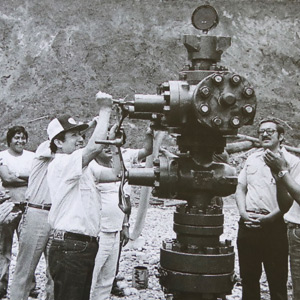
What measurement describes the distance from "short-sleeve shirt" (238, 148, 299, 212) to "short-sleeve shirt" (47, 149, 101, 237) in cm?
189

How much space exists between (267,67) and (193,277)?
67.7ft

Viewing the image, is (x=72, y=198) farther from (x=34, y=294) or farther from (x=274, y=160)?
(x=34, y=294)

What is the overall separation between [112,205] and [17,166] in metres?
1.61

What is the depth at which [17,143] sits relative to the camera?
6.97 m

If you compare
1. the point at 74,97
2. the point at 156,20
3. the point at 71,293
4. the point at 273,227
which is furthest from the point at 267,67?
the point at 71,293

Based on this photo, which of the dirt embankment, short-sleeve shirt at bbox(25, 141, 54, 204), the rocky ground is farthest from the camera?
the dirt embankment

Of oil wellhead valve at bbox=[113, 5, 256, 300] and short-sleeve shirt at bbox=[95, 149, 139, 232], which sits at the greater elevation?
short-sleeve shirt at bbox=[95, 149, 139, 232]

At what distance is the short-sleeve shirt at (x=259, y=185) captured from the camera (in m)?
5.49

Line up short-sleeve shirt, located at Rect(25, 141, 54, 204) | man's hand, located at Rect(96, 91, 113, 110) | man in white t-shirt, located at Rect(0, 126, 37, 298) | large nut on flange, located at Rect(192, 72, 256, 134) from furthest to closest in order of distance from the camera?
man in white t-shirt, located at Rect(0, 126, 37, 298) → short-sleeve shirt, located at Rect(25, 141, 54, 204) → man's hand, located at Rect(96, 91, 113, 110) → large nut on flange, located at Rect(192, 72, 256, 134)

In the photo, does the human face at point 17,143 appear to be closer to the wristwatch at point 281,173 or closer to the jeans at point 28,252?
the jeans at point 28,252

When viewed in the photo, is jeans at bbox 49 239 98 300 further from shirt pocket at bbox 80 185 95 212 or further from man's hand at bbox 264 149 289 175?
man's hand at bbox 264 149 289 175

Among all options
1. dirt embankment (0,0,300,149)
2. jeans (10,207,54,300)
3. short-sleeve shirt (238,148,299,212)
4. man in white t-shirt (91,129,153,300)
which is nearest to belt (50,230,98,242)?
man in white t-shirt (91,129,153,300)

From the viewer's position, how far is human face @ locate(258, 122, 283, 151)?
5387 mm

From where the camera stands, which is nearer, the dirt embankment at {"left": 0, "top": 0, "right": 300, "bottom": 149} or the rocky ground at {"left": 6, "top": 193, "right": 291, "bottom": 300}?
the rocky ground at {"left": 6, "top": 193, "right": 291, "bottom": 300}
